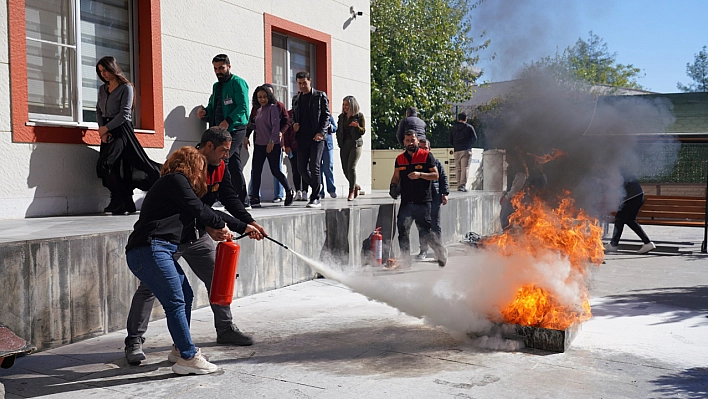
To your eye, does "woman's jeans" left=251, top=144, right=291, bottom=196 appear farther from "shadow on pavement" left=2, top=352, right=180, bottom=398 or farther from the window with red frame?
"shadow on pavement" left=2, top=352, right=180, bottom=398

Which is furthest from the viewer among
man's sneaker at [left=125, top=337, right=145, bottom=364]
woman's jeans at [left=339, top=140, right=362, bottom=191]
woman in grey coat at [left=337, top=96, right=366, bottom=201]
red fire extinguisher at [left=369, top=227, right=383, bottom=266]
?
woman's jeans at [left=339, top=140, right=362, bottom=191]

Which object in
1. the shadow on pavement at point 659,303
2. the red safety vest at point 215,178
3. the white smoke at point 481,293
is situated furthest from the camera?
the shadow on pavement at point 659,303

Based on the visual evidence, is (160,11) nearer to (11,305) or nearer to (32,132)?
(32,132)

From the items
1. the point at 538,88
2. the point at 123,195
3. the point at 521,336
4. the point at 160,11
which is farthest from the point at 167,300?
the point at 160,11

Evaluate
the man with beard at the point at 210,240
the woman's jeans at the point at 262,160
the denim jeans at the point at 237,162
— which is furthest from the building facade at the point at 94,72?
the man with beard at the point at 210,240

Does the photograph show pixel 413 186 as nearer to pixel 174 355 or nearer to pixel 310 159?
pixel 310 159

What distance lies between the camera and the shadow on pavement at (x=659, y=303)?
675 cm

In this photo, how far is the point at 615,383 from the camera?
4.41m

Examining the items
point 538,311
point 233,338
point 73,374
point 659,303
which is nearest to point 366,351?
point 233,338

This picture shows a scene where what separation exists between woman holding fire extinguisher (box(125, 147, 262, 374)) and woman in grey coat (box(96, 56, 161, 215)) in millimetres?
3282

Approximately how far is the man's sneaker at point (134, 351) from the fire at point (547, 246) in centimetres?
313

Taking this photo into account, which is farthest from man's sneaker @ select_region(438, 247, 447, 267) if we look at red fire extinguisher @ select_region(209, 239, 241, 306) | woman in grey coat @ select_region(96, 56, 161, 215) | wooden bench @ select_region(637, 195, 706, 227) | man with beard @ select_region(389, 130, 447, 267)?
wooden bench @ select_region(637, 195, 706, 227)

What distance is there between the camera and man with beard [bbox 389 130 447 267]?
9.27 metres

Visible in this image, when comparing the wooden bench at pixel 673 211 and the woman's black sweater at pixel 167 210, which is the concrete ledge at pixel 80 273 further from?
the wooden bench at pixel 673 211
